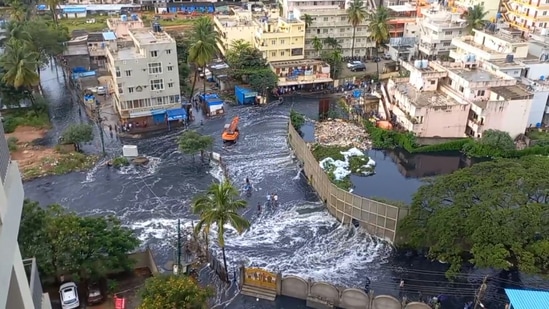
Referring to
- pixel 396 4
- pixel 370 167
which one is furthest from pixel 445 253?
pixel 396 4

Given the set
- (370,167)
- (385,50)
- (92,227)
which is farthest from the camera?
(385,50)

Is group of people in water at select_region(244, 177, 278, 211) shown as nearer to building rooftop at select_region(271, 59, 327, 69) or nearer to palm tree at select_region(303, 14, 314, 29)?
building rooftop at select_region(271, 59, 327, 69)

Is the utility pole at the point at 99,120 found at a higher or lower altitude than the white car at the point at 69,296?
higher

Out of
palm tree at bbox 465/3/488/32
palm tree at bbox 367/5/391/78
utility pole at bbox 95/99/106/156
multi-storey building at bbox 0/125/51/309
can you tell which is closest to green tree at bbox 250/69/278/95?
palm tree at bbox 367/5/391/78

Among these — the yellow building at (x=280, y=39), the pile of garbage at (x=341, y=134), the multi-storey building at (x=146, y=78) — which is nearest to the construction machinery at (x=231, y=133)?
the multi-storey building at (x=146, y=78)

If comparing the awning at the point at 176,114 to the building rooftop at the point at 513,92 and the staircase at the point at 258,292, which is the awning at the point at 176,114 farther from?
the building rooftop at the point at 513,92

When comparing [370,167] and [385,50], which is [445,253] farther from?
[385,50]
